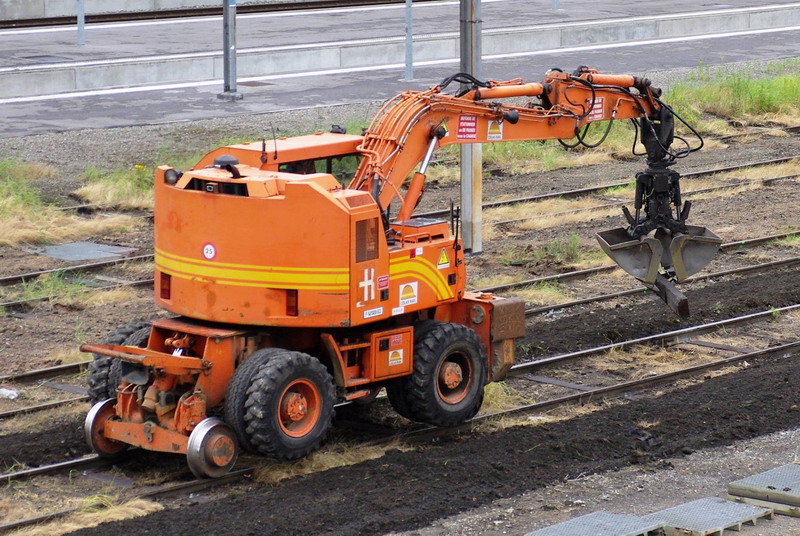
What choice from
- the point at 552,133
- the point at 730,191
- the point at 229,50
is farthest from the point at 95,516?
the point at 229,50

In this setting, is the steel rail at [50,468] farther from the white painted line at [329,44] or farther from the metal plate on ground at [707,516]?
the white painted line at [329,44]

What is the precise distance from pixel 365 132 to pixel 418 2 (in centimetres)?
3094

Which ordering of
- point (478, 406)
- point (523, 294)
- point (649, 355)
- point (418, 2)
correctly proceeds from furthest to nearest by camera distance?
point (418, 2) < point (523, 294) < point (649, 355) < point (478, 406)

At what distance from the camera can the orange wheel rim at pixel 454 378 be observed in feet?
36.7

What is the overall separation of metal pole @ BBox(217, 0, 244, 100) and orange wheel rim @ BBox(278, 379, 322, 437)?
16.0 meters

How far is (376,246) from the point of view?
34.2 feet

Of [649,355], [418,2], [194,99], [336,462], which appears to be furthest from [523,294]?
[418,2]

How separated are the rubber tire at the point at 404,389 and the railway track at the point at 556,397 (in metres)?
0.25

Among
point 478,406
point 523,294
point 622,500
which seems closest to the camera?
point 622,500

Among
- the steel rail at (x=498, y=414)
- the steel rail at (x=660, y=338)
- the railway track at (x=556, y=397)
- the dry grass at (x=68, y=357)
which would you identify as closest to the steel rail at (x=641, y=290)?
the steel rail at (x=660, y=338)

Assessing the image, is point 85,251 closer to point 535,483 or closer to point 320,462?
point 320,462

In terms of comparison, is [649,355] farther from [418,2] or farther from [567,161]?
[418,2]

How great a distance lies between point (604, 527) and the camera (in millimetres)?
8977

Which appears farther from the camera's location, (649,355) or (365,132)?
(649,355)
